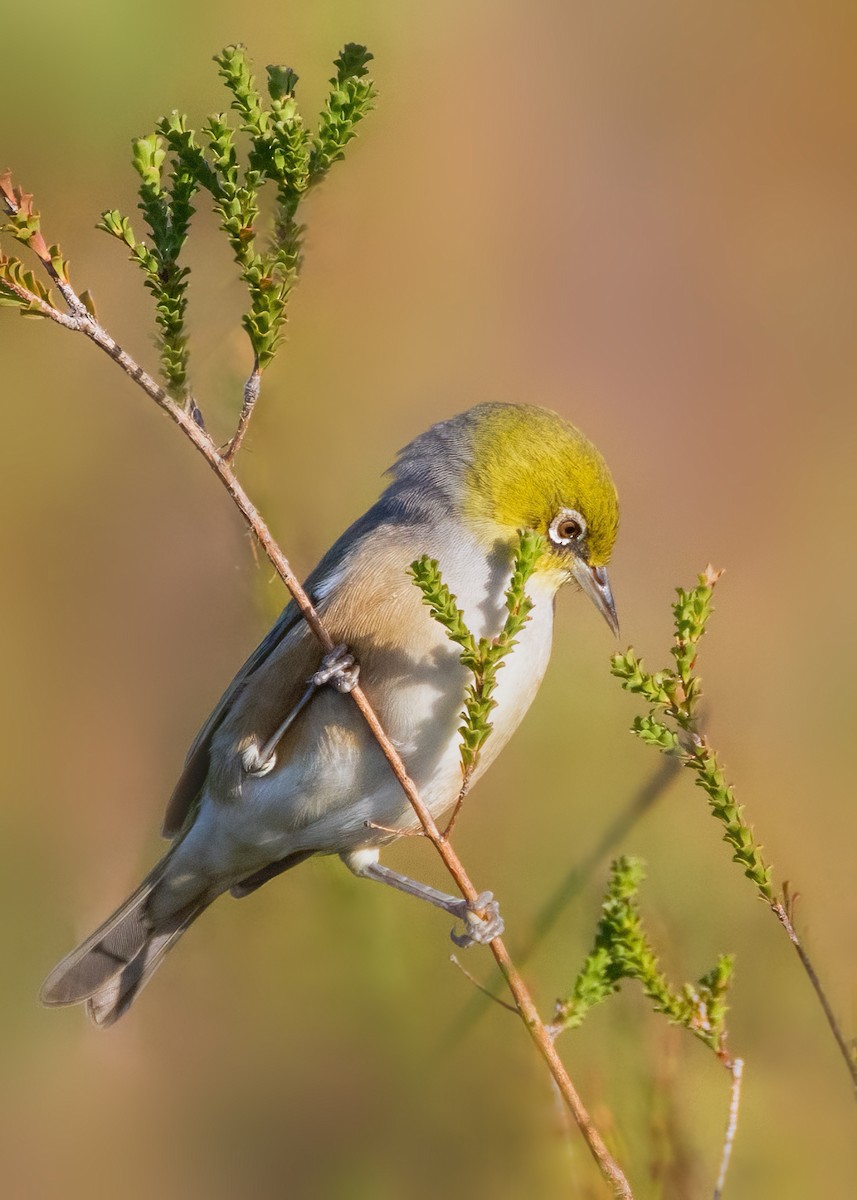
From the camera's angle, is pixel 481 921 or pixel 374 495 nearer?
pixel 481 921

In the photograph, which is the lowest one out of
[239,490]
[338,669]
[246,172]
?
[338,669]

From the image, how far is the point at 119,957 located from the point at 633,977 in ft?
5.23

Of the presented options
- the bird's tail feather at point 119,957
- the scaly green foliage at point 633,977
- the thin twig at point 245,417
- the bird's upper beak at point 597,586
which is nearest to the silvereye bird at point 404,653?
the bird's upper beak at point 597,586

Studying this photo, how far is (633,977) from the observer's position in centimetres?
152

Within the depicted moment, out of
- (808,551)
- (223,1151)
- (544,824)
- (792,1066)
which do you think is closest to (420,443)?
(544,824)

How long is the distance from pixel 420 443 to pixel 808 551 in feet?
3.35

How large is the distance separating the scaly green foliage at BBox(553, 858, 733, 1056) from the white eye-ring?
0.84 m

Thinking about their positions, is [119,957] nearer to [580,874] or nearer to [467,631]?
[580,874]

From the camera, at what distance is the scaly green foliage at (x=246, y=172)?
150cm

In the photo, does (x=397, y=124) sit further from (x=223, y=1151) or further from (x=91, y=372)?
(x=223, y=1151)

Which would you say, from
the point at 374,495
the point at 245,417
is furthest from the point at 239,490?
the point at 374,495

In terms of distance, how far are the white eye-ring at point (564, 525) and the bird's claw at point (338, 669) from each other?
1.40 ft

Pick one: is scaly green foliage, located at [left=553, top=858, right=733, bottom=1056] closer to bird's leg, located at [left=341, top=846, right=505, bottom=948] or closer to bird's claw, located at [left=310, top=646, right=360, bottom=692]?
bird's leg, located at [left=341, top=846, right=505, bottom=948]

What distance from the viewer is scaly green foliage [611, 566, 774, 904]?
56.4 inches
